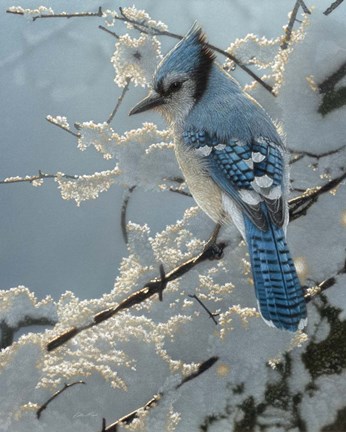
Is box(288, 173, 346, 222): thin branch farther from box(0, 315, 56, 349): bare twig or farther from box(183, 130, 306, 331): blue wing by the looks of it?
box(0, 315, 56, 349): bare twig

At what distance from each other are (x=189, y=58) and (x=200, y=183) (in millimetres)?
259

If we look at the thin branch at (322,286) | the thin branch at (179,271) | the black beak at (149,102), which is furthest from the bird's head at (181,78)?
the thin branch at (322,286)

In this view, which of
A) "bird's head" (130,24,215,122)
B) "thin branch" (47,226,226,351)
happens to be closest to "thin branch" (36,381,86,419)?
"thin branch" (47,226,226,351)

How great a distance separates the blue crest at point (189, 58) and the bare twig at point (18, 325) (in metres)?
0.51

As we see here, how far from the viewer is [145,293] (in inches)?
36.8

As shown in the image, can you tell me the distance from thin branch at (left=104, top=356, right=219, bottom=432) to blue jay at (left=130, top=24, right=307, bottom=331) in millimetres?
120

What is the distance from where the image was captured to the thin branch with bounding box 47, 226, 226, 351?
91 cm

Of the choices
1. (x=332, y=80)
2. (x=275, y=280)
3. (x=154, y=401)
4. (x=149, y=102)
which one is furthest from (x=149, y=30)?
(x=154, y=401)

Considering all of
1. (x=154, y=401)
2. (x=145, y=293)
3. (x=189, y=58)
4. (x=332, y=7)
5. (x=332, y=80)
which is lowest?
(x=154, y=401)

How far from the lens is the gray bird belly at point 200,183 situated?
1107 millimetres

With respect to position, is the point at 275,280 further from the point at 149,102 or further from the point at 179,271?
the point at 149,102

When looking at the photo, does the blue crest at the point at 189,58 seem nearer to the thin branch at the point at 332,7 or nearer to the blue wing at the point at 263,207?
the blue wing at the point at 263,207

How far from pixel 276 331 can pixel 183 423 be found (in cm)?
19

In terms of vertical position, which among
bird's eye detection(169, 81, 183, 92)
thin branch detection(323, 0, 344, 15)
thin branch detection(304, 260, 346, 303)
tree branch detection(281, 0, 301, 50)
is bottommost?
thin branch detection(304, 260, 346, 303)
